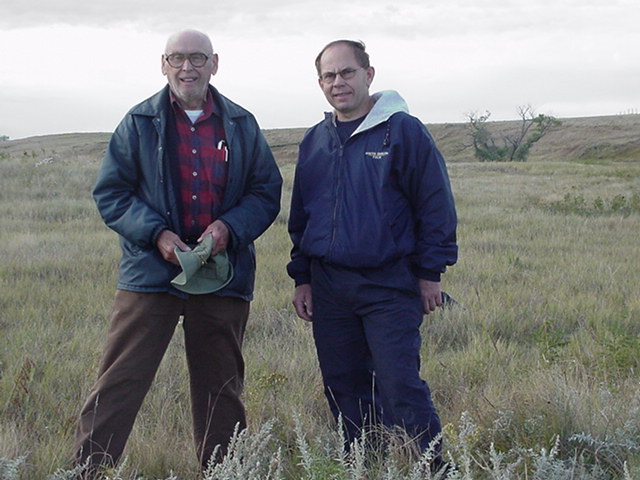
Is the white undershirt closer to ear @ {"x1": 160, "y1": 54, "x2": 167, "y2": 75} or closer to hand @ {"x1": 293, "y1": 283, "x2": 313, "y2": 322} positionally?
ear @ {"x1": 160, "y1": 54, "x2": 167, "y2": 75}

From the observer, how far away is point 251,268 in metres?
3.62

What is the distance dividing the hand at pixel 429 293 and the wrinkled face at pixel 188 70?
1422 mm

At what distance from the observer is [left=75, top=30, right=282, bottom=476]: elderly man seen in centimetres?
335

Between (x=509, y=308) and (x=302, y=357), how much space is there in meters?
2.39

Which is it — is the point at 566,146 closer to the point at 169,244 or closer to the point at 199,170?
the point at 199,170

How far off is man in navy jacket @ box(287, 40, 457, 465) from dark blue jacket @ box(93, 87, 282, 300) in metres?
0.38

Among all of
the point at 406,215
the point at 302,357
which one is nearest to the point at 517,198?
the point at 302,357

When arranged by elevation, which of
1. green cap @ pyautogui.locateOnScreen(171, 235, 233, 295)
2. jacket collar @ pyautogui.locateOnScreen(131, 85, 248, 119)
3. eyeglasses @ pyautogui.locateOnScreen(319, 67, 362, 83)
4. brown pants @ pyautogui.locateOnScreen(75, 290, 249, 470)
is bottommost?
brown pants @ pyautogui.locateOnScreen(75, 290, 249, 470)

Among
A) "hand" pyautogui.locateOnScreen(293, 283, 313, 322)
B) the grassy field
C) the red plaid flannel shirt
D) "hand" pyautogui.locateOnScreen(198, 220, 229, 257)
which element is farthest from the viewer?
"hand" pyautogui.locateOnScreen(293, 283, 313, 322)

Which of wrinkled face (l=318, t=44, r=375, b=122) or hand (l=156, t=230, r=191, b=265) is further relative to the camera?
Answer: wrinkled face (l=318, t=44, r=375, b=122)

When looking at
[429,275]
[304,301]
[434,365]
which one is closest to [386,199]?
[429,275]

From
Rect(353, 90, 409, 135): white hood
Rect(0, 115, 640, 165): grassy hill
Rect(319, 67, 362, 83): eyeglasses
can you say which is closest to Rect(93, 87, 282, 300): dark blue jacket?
Rect(319, 67, 362, 83): eyeglasses

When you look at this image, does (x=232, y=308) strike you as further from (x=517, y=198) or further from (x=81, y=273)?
(x=517, y=198)

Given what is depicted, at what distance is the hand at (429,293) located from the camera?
11.5 ft
